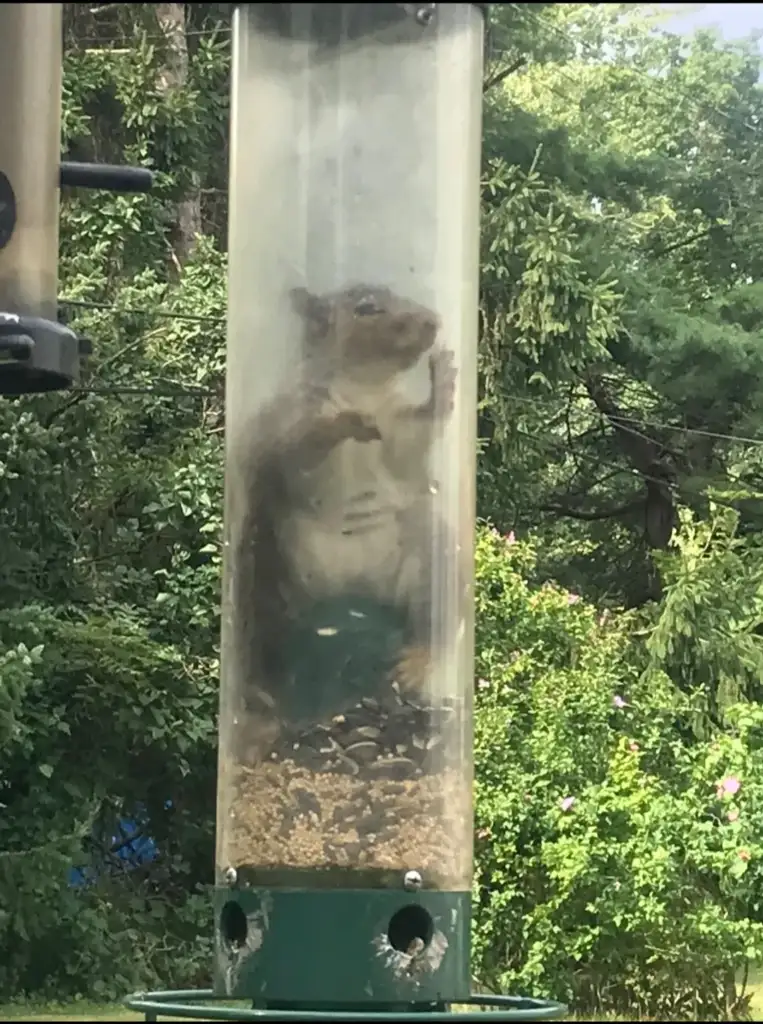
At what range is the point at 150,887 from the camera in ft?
37.2

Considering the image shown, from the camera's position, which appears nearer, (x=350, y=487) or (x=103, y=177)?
(x=350, y=487)

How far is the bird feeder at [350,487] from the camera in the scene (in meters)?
2.32

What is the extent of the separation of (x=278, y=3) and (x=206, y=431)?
28.7 feet

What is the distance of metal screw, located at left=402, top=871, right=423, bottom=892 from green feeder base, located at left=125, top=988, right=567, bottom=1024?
0.14 m

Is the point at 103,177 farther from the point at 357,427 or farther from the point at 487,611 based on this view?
the point at 487,611

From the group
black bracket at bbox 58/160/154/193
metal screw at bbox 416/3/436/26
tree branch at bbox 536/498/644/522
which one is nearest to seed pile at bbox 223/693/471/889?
A: metal screw at bbox 416/3/436/26

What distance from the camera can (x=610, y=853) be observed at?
820 cm

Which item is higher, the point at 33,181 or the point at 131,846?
the point at 33,181

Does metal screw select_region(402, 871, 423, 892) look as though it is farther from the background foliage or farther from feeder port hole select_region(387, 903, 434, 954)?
the background foliage

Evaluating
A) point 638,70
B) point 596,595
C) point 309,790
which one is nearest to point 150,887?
point 596,595

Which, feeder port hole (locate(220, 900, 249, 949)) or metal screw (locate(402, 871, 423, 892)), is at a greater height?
metal screw (locate(402, 871, 423, 892))

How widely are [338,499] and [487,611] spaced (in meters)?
7.95

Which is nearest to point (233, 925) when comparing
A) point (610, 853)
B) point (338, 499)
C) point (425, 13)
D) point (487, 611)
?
point (338, 499)

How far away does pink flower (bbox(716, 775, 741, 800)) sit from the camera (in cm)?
826
